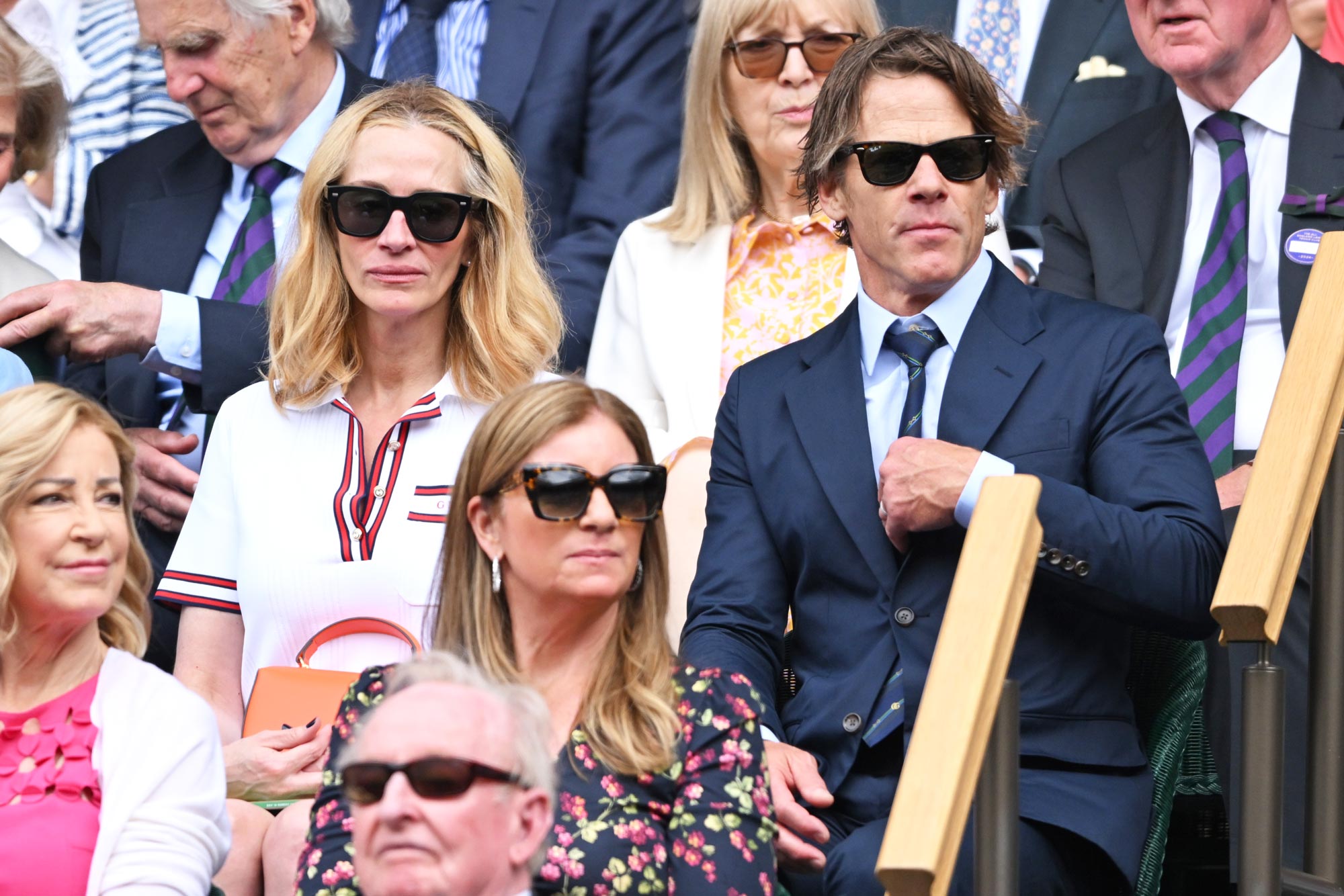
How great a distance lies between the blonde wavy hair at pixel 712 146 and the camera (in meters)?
4.54

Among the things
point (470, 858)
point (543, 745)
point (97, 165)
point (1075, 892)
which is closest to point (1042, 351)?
point (1075, 892)

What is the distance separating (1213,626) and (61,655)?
1890mm

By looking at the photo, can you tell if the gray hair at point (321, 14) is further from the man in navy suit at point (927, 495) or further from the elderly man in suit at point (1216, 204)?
the elderly man in suit at point (1216, 204)

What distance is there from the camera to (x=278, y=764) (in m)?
3.22

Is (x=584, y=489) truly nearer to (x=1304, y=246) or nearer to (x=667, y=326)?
(x=667, y=326)

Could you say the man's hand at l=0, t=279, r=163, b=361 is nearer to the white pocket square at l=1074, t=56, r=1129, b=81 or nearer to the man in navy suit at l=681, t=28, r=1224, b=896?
the man in navy suit at l=681, t=28, r=1224, b=896

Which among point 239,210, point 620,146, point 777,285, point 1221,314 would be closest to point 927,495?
point 1221,314

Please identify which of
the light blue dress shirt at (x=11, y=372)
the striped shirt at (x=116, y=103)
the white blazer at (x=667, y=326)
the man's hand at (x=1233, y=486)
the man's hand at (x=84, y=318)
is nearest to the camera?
the man's hand at (x=1233, y=486)

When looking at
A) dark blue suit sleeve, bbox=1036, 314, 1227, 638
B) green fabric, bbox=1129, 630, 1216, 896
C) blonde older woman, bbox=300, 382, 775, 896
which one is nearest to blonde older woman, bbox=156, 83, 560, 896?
blonde older woman, bbox=300, 382, 775, 896

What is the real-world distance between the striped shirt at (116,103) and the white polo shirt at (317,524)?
1.98 meters

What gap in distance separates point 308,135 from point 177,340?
0.82 metres

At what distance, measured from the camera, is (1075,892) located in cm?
298

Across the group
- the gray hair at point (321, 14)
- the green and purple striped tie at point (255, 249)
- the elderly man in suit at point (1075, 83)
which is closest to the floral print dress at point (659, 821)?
the green and purple striped tie at point (255, 249)

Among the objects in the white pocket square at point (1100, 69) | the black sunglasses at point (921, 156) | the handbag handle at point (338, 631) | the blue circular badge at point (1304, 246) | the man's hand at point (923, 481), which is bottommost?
the handbag handle at point (338, 631)
